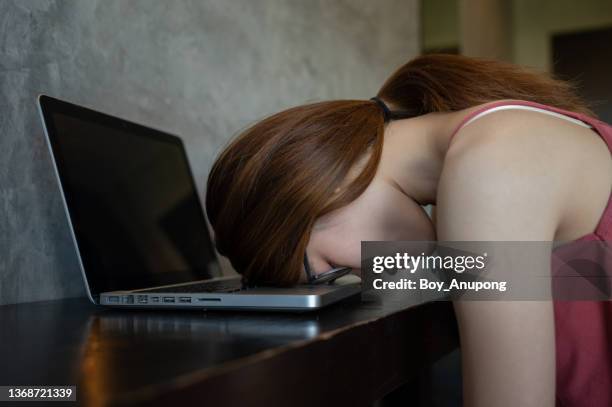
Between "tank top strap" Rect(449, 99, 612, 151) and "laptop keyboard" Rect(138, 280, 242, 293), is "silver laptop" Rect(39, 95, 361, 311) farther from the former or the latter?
"tank top strap" Rect(449, 99, 612, 151)

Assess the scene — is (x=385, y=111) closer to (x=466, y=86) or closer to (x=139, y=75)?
(x=466, y=86)

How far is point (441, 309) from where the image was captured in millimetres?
749

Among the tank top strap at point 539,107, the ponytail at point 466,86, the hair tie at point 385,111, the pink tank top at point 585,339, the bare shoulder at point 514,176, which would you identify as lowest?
the pink tank top at point 585,339

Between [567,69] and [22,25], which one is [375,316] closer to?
[22,25]

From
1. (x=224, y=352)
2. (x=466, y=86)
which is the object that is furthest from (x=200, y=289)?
(x=466, y=86)

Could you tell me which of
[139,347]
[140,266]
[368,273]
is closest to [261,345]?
[139,347]

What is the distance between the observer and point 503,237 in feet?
1.88

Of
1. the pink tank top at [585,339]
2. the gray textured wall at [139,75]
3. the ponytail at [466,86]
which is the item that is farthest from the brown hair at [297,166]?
the gray textured wall at [139,75]

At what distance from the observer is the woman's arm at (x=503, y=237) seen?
564mm

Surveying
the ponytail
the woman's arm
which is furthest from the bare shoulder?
the ponytail

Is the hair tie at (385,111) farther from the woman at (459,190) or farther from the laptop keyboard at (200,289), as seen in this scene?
the laptop keyboard at (200,289)

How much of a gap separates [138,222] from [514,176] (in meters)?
0.58

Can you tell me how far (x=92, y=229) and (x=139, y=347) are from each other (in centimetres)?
38

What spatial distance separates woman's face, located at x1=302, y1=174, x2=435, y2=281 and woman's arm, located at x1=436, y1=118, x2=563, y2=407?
16 cm
